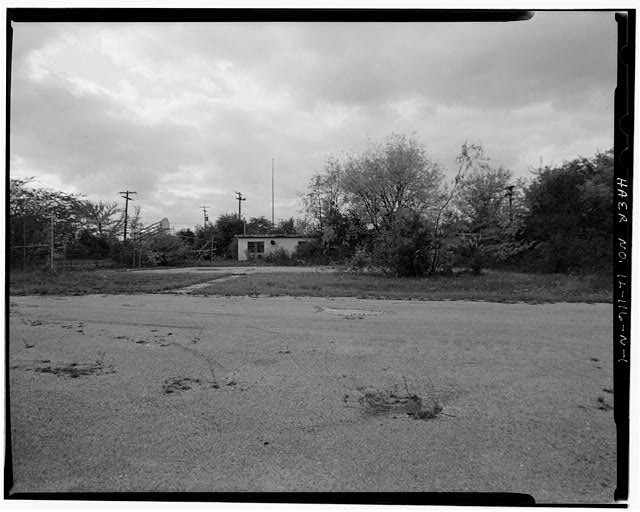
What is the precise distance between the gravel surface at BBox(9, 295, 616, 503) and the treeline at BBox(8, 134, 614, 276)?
13.9 inches

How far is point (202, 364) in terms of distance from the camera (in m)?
2.88

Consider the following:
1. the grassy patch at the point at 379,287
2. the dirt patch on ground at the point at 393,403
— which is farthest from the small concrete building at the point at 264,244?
the dirt patch on ground at the point at 393,403

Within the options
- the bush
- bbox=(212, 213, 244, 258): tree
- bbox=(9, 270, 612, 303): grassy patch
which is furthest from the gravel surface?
bbox=(212, 213, 244, 258): tree

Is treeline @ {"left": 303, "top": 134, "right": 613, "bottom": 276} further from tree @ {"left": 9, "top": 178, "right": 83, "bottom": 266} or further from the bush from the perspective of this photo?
tree @ {"left": 9, "top": 178, "right": 83, "bottom": 266}

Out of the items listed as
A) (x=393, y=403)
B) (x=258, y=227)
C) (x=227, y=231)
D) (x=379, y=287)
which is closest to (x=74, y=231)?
(x=227, y=231)

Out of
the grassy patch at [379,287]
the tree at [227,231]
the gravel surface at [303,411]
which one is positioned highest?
the tree at [227,231]

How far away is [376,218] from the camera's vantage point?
3.19m

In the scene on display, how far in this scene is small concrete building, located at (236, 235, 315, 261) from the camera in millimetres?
3160

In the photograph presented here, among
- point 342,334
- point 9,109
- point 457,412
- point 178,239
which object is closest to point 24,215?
point 9,109

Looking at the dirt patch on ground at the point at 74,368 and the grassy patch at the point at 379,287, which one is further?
the grassy patch at the point at 379,287

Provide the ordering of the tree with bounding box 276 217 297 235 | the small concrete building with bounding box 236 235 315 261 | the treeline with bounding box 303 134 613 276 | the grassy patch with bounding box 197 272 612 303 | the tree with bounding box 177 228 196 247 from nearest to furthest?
the treeline with bounding box 303 134 613 276 < the tree with bounding box 177 228 196 247 < the tree with bounding box 276 217 297 235 < the small concrete building with bounding box 236 235 315 261 < the grassy patch with bounding box 197 272 612 303

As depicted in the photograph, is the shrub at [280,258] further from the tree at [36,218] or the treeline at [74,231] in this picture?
the tree at [36,218]

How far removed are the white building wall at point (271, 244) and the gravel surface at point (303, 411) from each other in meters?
0.81

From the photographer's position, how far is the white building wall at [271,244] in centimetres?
319
